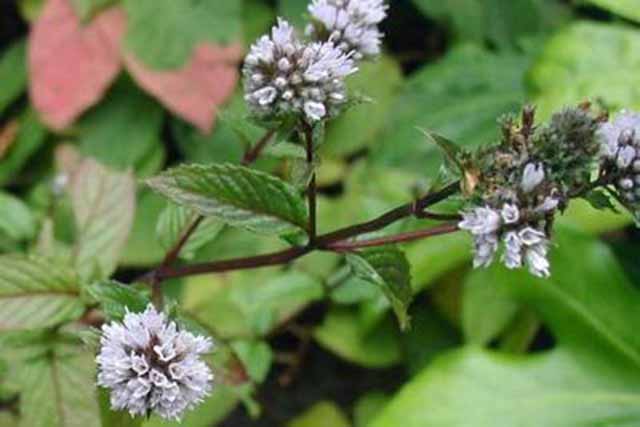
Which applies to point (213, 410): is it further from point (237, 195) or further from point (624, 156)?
point (624, 156)

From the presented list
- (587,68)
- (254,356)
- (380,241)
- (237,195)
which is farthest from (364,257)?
(587,68)

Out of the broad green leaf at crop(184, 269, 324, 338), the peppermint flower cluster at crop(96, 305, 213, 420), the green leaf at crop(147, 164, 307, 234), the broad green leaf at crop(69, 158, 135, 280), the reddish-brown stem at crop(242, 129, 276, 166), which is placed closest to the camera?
the peppermint flower cluster at crop(96, 305, 213, 420)

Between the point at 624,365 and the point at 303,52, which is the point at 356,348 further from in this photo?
the point at 303,52

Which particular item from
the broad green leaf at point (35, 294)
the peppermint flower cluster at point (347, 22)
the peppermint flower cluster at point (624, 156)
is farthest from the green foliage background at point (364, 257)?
the peppermint flower cluster at point (624, 156)

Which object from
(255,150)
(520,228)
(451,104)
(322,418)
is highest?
(520,228)

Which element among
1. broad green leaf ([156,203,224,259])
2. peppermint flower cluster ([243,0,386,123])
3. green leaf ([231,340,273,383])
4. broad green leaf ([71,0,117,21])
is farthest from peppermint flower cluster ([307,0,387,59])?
broad green leaf ([71,0,117,21])

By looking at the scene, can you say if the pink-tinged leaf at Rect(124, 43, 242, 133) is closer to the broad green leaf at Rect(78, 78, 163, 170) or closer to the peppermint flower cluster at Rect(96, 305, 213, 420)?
the broad green leaf at Rect(78, 78, 163, 170)
